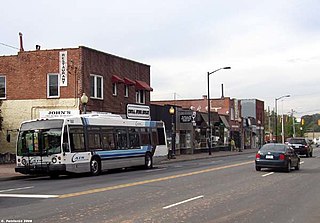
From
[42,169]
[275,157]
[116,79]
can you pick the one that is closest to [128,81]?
[116,79]

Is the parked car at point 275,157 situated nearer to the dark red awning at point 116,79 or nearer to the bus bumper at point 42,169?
the bus bumper at point 42,169

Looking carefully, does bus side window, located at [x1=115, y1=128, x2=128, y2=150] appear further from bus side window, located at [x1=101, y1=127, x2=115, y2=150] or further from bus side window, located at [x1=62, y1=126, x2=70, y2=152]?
bus side window, located at [x1=62, y1=126, x2=70, y2=152]

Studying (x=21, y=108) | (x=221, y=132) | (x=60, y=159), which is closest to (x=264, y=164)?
(x=60, y=159)

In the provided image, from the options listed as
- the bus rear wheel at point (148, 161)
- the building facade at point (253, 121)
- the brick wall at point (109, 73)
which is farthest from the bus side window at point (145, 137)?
the building facade at point (253, 121)

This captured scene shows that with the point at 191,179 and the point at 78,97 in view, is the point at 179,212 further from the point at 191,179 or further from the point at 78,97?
the point at 78,97

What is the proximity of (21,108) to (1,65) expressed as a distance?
11.9ft

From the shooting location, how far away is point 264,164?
2531 cm

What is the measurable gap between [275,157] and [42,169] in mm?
11281

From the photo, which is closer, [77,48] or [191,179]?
[191,179]

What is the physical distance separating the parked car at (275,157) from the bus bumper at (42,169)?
9.84m

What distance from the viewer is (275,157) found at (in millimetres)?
25109

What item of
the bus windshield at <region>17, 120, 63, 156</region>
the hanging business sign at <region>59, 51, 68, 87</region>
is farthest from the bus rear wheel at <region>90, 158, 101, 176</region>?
the hanging business sign at <region>59, 51, 68, 87</region>

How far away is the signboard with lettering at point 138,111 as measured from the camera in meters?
39.8

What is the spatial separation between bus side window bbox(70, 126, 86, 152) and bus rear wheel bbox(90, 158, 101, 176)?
92 cm
